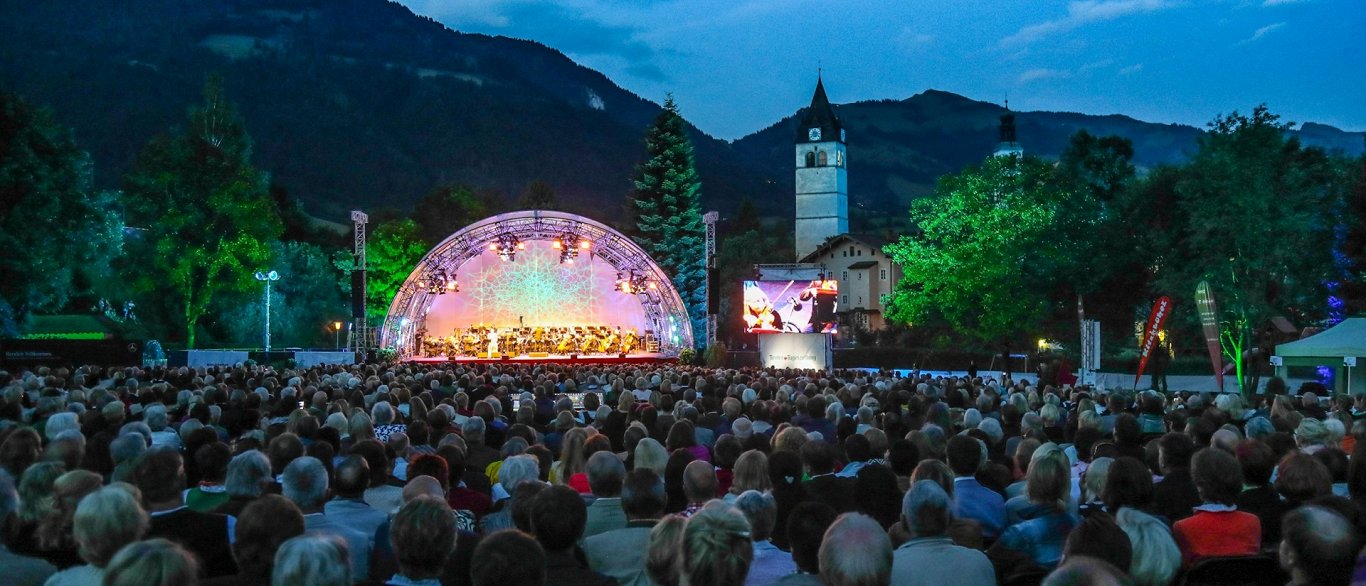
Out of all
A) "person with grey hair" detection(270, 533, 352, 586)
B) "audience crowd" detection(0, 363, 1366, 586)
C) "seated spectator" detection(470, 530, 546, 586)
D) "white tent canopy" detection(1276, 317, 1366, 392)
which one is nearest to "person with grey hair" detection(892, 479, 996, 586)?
"audience crowd" detection(0, 363, 1366, 586)

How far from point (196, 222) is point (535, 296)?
1381cm

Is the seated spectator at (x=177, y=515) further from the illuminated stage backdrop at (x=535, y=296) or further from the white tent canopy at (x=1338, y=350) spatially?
the illuminated stage backdrop at (x=535, y=296)

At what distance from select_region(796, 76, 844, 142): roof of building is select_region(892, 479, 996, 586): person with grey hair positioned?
8906 cm

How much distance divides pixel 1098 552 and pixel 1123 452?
4.04 m

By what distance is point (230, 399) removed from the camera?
11562 mm

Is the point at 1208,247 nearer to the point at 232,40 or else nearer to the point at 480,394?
the point at 480,394

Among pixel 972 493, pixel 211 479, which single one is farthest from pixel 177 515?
pixel 972 493

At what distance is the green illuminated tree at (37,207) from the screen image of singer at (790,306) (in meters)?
18.9

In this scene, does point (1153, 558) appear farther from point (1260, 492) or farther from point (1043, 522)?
point (1260, 492)

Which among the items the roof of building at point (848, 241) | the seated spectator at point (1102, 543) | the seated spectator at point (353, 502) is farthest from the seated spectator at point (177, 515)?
the roof of building at point (848, 241)

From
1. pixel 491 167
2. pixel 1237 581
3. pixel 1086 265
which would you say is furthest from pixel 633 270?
pixel 491 167

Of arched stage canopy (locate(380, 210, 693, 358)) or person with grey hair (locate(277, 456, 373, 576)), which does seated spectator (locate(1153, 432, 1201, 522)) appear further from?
Answer: arched stage canopy (locate(380, 210, 693, 358))

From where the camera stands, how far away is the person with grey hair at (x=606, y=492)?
5.48 m

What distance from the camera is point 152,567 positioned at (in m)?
3.07
